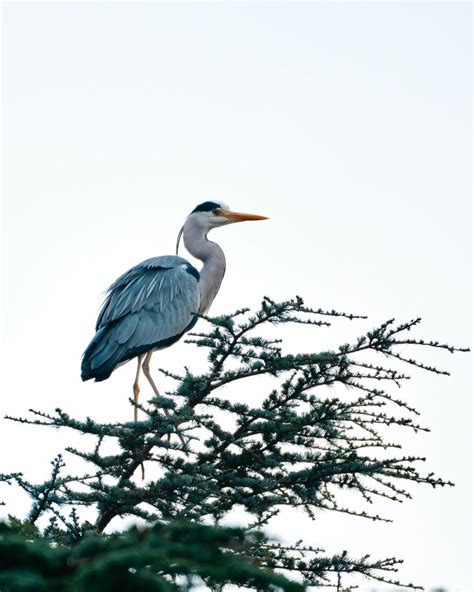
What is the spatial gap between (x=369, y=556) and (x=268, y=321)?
1453 millimetres

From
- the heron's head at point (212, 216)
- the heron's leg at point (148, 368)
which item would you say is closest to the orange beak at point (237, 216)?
the heron's head at point (212, 216)

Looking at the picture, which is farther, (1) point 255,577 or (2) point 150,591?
(1) point 255,577

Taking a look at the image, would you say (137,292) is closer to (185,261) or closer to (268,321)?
(185,261)

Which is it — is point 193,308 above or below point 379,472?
above

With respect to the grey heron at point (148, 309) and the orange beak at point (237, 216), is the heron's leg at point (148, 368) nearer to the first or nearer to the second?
the grey heron at point (148, 309)

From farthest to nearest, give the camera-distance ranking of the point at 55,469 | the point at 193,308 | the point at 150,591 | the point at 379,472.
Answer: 1. the point at 193,308
2. the point at 379,472
3. the point at 55,469
4. the point at 150,591

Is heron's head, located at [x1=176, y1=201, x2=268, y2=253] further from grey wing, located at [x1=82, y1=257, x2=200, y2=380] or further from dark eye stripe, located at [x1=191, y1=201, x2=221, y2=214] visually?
grey wing, located at [x1=82, y1=257, x2=200, y2=380]

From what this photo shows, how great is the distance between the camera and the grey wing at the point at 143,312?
9102mm

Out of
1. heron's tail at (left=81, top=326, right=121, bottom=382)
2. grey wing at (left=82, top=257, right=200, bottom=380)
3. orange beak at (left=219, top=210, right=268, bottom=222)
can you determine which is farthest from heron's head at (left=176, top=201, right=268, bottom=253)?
heron's tail at (left=81, top=326, right=121, bottom=382)

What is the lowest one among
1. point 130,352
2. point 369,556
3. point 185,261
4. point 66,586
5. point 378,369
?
point 66,586

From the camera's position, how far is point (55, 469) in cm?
531

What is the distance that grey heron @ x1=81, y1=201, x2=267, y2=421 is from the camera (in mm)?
9148

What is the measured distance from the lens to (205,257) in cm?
1130

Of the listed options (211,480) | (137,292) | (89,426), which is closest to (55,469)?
(89,426)
